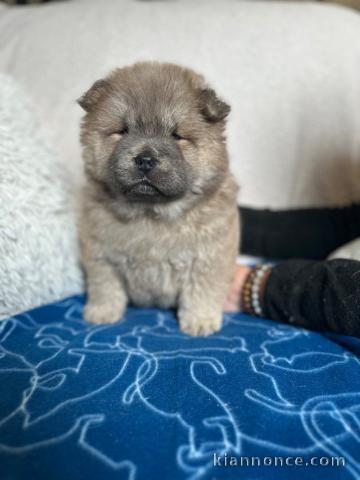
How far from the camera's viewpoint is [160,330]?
1393mm

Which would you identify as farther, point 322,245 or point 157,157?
point 322,245

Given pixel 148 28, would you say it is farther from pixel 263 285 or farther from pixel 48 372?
pixel 48 372

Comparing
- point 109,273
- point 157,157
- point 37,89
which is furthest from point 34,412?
point 37,89

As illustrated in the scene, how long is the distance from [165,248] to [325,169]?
1.06m

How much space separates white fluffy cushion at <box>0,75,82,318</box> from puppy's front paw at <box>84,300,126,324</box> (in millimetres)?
166

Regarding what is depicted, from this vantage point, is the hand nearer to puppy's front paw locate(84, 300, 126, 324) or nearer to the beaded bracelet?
the beaded bracelet

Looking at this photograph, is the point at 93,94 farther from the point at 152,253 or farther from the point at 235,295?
the point at 235,295

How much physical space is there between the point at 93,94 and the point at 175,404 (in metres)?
0.88

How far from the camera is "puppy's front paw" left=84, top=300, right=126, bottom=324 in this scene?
1438mm

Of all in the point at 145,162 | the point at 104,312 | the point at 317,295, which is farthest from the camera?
the point at 104,312

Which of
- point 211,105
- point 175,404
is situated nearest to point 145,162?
point 211,105

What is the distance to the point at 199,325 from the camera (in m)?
1.39

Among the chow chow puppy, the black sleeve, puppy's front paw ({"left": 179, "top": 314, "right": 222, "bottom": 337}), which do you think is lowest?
puppy's front paw ({"left": 179, "top": 314, "right": 222, "bottom": 337})

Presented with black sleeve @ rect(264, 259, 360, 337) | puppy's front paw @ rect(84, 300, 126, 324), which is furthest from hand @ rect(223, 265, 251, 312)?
puppy's front paw @ rect(84, 300, 126, 324)
